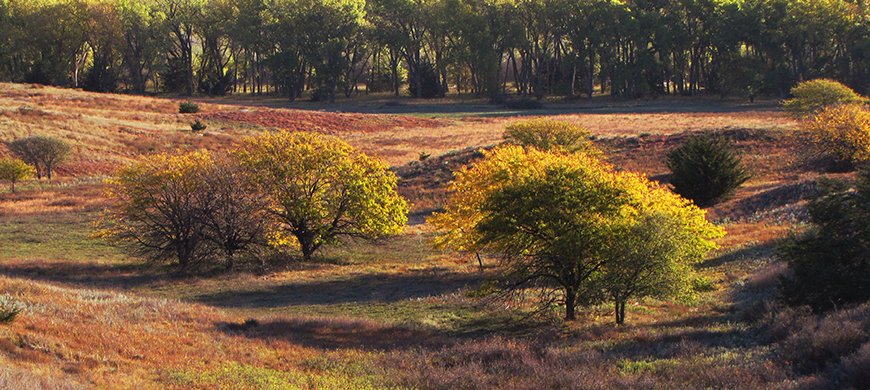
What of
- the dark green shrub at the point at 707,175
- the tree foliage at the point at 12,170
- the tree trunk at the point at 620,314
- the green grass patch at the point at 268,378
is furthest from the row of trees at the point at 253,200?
the tree foliage at the point at 12,170

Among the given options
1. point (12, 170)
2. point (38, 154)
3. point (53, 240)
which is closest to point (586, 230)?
point (53, 240)

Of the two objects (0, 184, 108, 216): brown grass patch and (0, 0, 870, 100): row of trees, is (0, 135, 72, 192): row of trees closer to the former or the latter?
(0, 184, 108, 216): brown grass patch

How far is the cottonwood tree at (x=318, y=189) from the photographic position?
2894 centimetres

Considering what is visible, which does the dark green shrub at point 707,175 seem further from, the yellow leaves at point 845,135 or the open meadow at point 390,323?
the yellow leaves at point 845,135

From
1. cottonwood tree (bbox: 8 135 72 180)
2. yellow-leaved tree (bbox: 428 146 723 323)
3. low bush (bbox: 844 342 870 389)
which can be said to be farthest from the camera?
cottonwood tree (bbox: 8 135 72 180)

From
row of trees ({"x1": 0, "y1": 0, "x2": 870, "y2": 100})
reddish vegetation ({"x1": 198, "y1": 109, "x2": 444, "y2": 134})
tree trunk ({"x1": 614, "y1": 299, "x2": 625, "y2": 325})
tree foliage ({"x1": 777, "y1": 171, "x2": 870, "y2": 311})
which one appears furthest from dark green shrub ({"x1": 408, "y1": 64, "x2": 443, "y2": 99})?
tree foliage ({"x1": 777, "y1": 171, "x2": 870, "y2": 311})

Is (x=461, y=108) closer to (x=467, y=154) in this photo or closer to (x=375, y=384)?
(x=467, y=154)

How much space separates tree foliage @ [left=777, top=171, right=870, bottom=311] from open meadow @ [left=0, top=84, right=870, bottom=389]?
29.8 inches

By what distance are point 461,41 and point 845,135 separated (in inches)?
3179

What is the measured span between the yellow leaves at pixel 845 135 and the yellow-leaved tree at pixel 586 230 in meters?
27.4

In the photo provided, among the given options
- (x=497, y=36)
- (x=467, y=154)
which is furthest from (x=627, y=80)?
(x=467, y=154)

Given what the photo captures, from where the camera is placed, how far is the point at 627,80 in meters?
102

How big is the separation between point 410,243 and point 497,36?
279ft

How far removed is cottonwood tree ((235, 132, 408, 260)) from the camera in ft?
94.9
